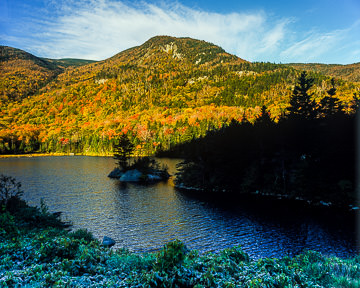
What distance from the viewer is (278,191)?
4988 centimetres

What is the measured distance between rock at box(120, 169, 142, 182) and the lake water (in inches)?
694

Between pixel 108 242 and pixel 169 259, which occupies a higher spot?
pixel 169 259

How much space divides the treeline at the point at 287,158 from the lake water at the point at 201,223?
27.1ft

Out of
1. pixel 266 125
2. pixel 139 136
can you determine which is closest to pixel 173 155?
pixel 139 136

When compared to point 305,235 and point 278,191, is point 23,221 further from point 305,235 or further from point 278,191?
point 278,191

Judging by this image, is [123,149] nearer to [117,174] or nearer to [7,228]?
[117,174]

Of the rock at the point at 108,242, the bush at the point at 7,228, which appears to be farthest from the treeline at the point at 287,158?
the bush at the point at 7,228

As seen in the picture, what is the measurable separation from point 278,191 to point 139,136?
5617 inches

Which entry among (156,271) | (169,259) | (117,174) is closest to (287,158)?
(169,259)

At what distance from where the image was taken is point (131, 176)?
71312 millimetres

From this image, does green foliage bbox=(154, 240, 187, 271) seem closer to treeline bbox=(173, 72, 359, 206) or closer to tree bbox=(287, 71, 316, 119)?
treeline bbox=(173, 72, 359, 206)

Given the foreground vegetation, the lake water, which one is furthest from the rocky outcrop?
the foreground vegetation

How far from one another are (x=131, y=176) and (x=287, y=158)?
1799 inches

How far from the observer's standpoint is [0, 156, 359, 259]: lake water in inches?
994
